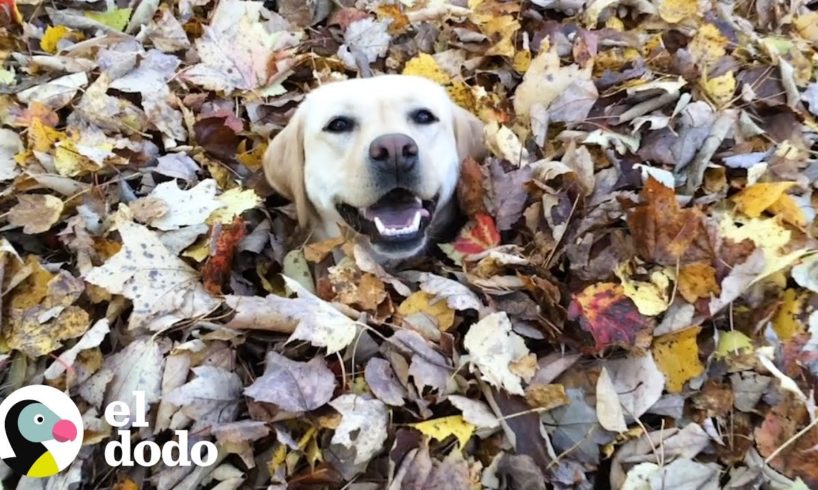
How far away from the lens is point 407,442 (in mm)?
2285

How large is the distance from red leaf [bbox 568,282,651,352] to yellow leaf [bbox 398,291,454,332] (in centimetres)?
40

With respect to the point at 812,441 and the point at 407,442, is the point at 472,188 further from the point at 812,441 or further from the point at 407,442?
the point at 812,441

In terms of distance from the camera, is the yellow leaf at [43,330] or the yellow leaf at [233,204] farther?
the yellow leaf at [233,204]

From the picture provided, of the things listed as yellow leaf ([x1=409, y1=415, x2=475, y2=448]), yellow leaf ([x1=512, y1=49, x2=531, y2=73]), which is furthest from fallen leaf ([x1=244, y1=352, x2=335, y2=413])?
yellow leaf ([x1=512, y1=49, x2=531, y2=73])

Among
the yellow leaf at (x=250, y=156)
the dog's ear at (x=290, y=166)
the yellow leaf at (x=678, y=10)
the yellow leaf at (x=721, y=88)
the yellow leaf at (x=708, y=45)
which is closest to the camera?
the dog's ear at (x=290, y=166)

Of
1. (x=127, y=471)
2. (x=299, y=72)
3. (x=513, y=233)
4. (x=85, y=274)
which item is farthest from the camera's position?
(x=299, y=72)

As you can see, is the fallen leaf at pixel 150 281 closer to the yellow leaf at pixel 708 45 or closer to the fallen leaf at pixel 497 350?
the fallen leaf at pixel 497 350

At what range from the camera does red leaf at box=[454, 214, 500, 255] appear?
9.59ft

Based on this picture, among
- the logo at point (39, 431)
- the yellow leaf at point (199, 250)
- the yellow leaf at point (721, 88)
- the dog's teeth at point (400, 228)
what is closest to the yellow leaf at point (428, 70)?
the dog's teeth at point (400, 228)

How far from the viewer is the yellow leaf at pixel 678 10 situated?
13.0 feet

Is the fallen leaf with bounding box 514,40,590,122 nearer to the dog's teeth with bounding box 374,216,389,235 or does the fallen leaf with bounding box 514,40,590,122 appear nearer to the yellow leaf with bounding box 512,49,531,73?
the yellow leaf with bounding box 512,49,531,73

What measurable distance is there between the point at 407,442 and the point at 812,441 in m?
1.11

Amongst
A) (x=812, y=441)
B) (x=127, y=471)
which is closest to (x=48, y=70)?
(x=127, y=471)

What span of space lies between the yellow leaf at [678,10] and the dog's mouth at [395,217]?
→ 175 centimetres
